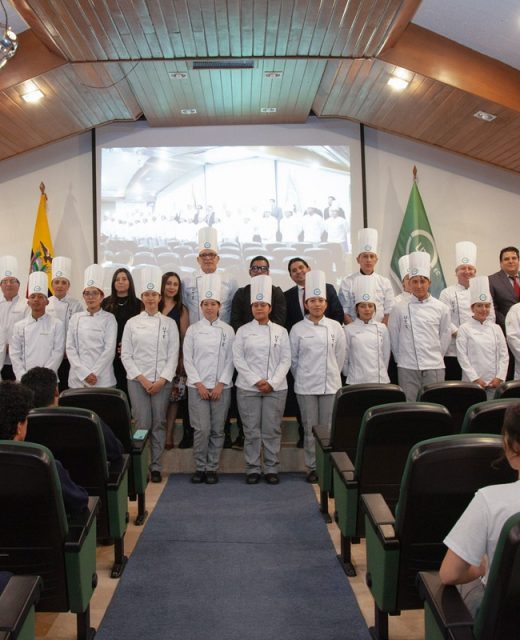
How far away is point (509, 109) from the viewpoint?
18.2 ft

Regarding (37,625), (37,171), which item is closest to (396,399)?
(37,625)

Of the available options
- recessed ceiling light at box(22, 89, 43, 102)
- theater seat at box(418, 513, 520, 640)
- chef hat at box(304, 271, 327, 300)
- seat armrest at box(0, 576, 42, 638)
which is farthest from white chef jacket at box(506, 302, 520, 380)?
recessed ceiling light at box(22, 89, 43, 102)

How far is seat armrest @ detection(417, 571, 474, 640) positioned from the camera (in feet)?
4.86

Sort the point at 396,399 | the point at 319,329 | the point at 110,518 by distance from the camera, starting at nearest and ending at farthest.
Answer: the point at 110,518, the point at 396,399, the point at 319,329

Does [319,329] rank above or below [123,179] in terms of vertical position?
below

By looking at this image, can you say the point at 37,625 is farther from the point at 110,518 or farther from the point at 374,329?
the point at 374,329

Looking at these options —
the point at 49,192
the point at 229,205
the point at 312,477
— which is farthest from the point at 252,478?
the point at 49,192

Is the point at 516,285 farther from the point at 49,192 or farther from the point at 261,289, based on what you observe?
the point at 49,192

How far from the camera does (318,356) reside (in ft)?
14.8

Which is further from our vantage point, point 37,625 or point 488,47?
point 488,47

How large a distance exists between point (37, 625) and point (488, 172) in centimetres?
678

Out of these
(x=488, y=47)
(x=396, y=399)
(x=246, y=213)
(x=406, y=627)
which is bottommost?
(x=406, y=627)

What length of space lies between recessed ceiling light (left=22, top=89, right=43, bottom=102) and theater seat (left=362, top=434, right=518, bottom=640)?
4.94 meters

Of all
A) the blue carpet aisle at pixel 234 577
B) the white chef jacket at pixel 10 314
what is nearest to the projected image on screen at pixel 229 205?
the white chef jacket at pixel 10 314
